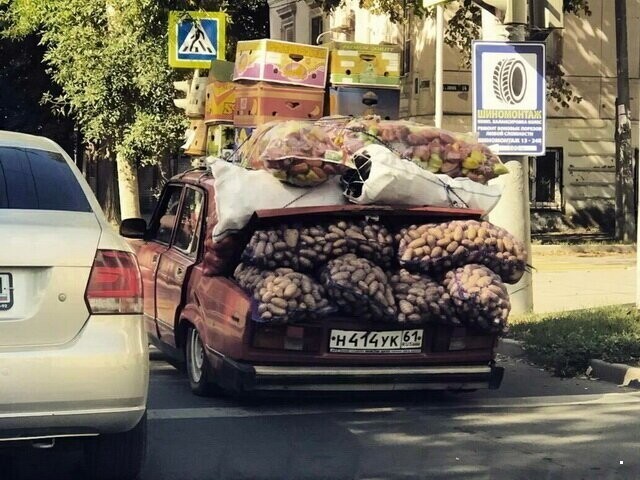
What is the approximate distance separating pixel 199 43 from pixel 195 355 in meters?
7.70

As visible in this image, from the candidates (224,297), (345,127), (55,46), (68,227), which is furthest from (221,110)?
(55,46)

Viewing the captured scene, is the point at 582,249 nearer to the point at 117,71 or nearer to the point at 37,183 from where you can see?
the point at 117,71

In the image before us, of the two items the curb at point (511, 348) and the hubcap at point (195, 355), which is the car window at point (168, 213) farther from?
the curb at point (511, 348)

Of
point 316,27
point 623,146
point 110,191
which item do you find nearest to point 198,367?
point 623,146

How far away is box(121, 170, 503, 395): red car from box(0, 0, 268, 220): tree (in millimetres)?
12190

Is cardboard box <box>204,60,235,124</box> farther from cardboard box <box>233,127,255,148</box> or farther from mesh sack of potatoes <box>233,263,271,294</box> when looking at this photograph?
mesh sack of potatoes <box>233,263,271,294</box>

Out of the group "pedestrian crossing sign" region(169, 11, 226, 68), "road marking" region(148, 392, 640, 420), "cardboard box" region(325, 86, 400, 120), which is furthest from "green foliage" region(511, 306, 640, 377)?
"pedestrian crossing sign" region(169, 11, 226, 68)

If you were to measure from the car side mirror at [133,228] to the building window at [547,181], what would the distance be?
850 inches

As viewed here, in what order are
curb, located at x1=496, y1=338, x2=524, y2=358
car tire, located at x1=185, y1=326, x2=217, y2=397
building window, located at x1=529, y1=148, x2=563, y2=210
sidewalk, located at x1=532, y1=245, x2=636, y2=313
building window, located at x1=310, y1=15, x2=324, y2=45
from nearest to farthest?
car tire, located at x1=185, y1=326, x2=217, y2=397
curb, located at x1=496, y1=338, x2=524, y2=358
sidewalk, located at x1=532, y1=245, x2=636, y2=313
building window, located at x1=529, y1=148, x2=563, y2=210
building window, located at x1=310, y1=15, x2=324, y2=45

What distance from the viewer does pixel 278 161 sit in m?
7.07

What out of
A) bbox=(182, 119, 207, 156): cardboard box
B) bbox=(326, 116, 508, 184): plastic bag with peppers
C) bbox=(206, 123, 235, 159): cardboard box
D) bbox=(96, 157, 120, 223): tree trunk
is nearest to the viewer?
bbox=(326, 116, 508, 184): plastic bag with peppers

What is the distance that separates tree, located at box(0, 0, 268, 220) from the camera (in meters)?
19.7

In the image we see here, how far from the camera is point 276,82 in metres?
11.5

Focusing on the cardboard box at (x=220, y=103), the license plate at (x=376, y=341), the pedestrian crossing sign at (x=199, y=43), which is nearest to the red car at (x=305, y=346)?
the license plate at (x=376, y=341)
